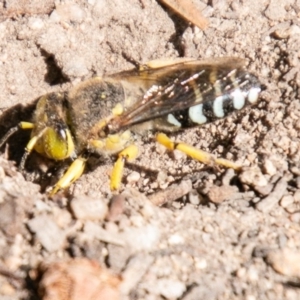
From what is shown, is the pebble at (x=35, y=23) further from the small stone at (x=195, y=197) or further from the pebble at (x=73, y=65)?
the small stone at (x=195, y=197)

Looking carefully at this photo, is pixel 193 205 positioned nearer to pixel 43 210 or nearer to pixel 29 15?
pixel 43 210

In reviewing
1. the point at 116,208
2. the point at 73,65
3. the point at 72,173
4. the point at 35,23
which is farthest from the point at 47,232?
the point at 35,23

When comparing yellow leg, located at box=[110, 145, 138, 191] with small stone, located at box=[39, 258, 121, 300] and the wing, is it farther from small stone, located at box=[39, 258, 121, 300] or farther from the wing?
small stone, located at box=[39, 258, 121, 300]

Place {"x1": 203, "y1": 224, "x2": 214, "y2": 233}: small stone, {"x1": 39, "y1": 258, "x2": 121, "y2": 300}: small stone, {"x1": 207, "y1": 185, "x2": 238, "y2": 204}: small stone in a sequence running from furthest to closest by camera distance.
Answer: {"x1": 207, "y1": 185, "x2": 238, "y2": 204}: small stone < {"x1": 203, "y1": 224, "x2": 214, "y2": 233}: small stone < {"x1": 39, "y1": 258, "x2": 121, "y2": 300}: small stone

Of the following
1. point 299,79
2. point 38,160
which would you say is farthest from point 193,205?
point 38,160

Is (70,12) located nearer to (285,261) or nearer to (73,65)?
(73,65)

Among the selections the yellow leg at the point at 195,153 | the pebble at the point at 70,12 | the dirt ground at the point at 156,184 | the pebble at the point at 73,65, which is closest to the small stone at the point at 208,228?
the dirt ground at the point at 156,184

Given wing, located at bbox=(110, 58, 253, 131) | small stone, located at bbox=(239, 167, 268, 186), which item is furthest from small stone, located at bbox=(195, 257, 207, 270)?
wing, located at bbox=(110, 58, 253, 131)
